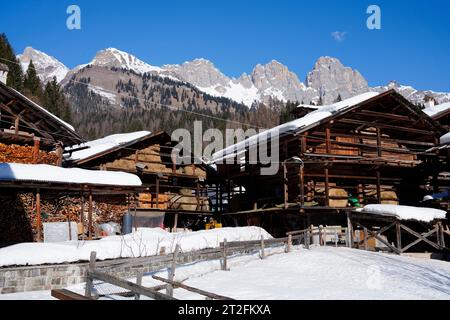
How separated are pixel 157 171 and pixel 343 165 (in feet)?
39.2

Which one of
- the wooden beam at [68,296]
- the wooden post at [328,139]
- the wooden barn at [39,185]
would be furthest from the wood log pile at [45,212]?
the wooden post at [328,139]

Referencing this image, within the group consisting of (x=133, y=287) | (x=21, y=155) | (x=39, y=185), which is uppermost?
(x=21, y=155)

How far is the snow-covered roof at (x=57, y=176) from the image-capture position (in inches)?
653

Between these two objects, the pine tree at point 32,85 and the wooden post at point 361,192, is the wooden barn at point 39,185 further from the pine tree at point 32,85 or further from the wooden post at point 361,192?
the pine tree at point 32,85

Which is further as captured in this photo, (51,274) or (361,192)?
(361,192)

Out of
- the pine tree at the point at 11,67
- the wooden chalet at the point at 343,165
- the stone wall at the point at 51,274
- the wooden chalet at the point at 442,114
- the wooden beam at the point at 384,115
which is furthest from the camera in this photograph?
the pine tree at the point at 11,67

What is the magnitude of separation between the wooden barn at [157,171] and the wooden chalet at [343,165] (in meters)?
2.85

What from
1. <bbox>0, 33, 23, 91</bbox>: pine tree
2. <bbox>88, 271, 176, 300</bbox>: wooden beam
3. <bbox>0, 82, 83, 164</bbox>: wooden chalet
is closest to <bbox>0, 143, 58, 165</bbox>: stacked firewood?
<bbox>0, 82, 83, 164</bbox>: wooden chalet

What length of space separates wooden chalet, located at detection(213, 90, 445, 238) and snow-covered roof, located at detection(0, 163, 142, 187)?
27.9ft

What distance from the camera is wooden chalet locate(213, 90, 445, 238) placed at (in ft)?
77.3

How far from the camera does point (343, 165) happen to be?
25078mm

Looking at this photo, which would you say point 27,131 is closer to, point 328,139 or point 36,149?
point 36,149

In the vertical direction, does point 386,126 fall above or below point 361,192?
above

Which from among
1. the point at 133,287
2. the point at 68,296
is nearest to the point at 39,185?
the point at 68,296
